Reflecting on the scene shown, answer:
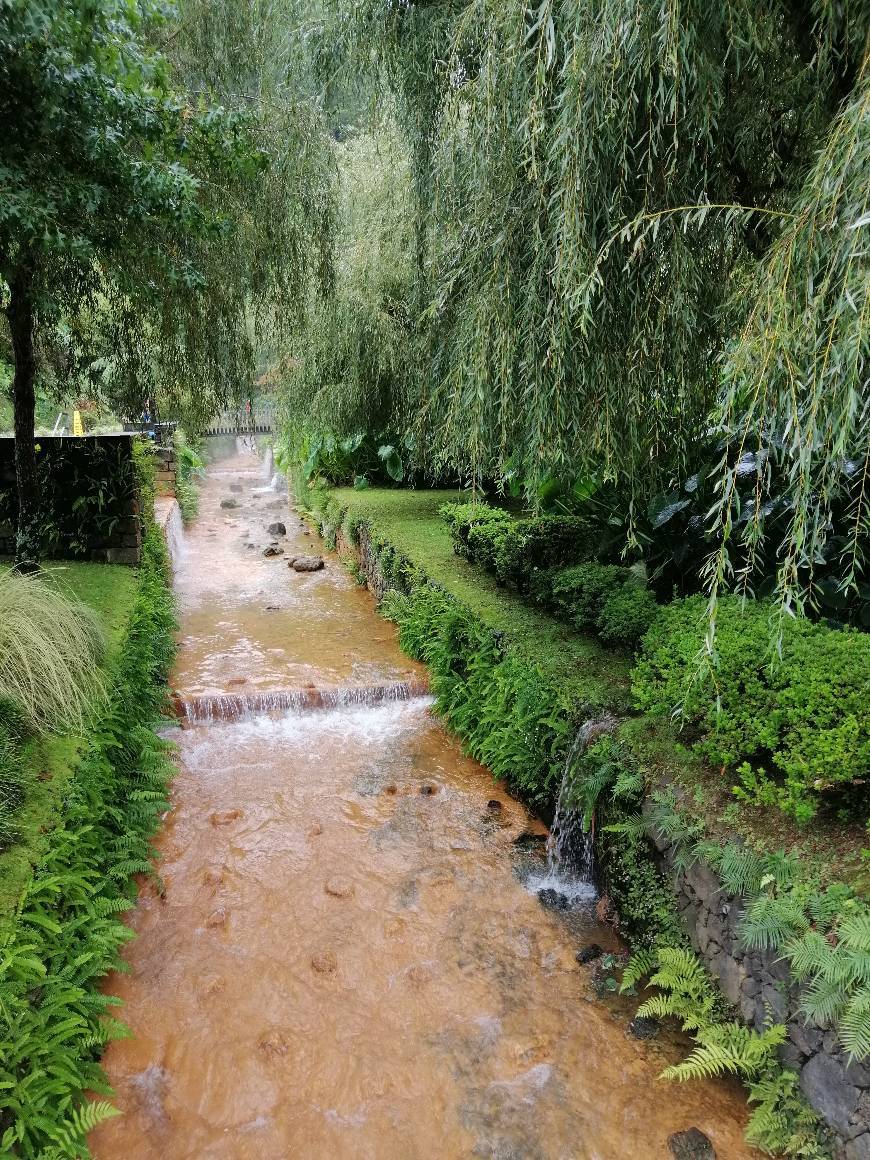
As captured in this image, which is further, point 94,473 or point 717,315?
point 94,473

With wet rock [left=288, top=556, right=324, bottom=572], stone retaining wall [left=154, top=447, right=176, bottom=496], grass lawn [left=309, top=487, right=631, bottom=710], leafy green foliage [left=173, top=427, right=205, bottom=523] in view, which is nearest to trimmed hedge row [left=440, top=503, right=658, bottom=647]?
grass lawn [left=309, top=487, right=631, bottom=710]

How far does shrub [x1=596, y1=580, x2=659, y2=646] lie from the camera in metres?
5.03

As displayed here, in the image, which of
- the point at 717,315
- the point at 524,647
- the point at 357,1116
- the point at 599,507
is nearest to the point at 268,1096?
the point at 357,1116

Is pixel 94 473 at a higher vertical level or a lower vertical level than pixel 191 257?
lower

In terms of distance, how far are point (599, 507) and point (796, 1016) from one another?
14.2 feet

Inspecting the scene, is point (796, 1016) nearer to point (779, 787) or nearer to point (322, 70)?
point (779, 787)

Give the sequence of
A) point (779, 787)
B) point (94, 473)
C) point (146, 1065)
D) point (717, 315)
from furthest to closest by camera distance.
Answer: point (94, 473) < point (717, 315) < point (779, 787) < point (146, 1065)

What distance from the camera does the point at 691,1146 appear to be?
112 inches

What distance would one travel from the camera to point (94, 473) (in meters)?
7.83

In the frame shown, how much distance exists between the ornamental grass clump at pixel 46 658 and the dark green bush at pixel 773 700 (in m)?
3.39

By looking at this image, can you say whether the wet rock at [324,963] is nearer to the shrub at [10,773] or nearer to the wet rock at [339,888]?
the wet rock at [339,888]

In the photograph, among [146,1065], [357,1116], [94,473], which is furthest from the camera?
[94,473]

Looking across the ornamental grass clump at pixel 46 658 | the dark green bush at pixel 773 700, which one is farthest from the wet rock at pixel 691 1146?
the ornamental grass clump at pixel 46 658

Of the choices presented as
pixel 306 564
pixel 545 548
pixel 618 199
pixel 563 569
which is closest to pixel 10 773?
pixel 618 199
